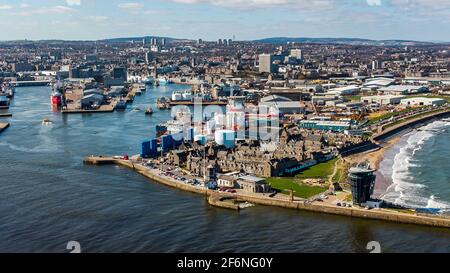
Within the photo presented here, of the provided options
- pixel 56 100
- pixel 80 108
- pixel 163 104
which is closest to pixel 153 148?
pixel 163 104

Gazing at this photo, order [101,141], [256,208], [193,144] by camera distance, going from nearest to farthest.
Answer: [256,208]
[193,144]
[101,141]

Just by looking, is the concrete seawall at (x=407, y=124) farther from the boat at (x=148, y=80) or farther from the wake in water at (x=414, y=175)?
the boat at (x=148, y=80)

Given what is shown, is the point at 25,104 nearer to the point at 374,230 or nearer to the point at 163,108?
the point at 163,108

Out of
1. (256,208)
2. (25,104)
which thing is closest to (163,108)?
(25,104)

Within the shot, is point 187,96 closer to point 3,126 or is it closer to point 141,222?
point 3,126

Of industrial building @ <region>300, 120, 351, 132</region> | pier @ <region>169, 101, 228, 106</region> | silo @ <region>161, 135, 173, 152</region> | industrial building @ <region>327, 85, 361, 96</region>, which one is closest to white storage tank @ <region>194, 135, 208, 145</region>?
silo @ <region>161, 135, 173, 152</region>

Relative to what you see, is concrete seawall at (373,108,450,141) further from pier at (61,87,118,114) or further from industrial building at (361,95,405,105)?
pier at (61,87,118,114)

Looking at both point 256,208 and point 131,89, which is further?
point 131,89
